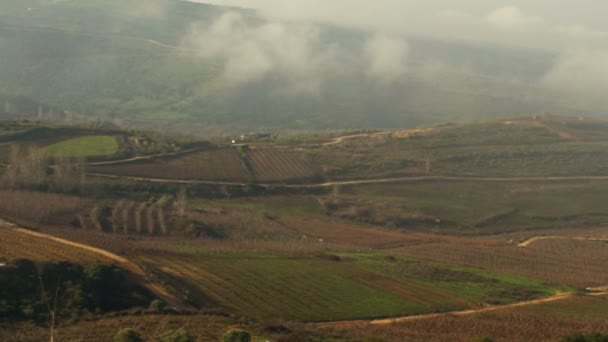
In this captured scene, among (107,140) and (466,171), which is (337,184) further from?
(107,140)

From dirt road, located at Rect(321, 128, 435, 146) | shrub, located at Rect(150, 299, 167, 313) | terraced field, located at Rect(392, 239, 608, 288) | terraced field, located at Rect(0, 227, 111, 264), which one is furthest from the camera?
dirt road, located at Rect(321, 128, 435, 146)

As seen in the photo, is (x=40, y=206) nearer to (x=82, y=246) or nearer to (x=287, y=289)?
(x=82, y=246)

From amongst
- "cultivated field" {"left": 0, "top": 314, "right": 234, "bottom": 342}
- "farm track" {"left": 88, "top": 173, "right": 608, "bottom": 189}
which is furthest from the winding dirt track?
"farm track" {"left": 88, "top": 173, "right": 608, "bottom": 189}

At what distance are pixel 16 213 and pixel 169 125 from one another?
120 m

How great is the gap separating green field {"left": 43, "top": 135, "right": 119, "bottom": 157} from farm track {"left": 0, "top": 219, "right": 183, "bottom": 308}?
1478 inches

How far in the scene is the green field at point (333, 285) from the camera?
149 feet

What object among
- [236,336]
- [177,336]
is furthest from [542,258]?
[177,336]

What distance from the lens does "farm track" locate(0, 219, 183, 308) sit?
140 feet

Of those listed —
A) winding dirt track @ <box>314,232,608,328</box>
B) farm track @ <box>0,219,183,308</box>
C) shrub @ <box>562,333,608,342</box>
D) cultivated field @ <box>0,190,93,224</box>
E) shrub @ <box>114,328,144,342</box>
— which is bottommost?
winding dirt track @ <box>314,232,608,328</box>

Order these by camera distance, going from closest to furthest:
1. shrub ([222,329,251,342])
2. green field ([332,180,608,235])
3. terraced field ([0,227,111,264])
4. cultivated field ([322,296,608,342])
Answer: shrub ([222,329,251,342]), cultivated field ([322,296,608,342]), terraced field ([0,227,111,264]), green field ([332,180,608,235])

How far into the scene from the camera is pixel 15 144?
9269 cm

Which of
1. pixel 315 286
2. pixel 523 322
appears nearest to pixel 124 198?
pixel 315 286

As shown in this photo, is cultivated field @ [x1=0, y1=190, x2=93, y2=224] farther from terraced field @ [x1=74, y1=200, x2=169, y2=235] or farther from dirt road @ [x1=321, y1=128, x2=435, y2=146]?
dirt road @ [x1=321, y1=128, x2=435, y2=146]

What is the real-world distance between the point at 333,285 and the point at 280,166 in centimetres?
5040
